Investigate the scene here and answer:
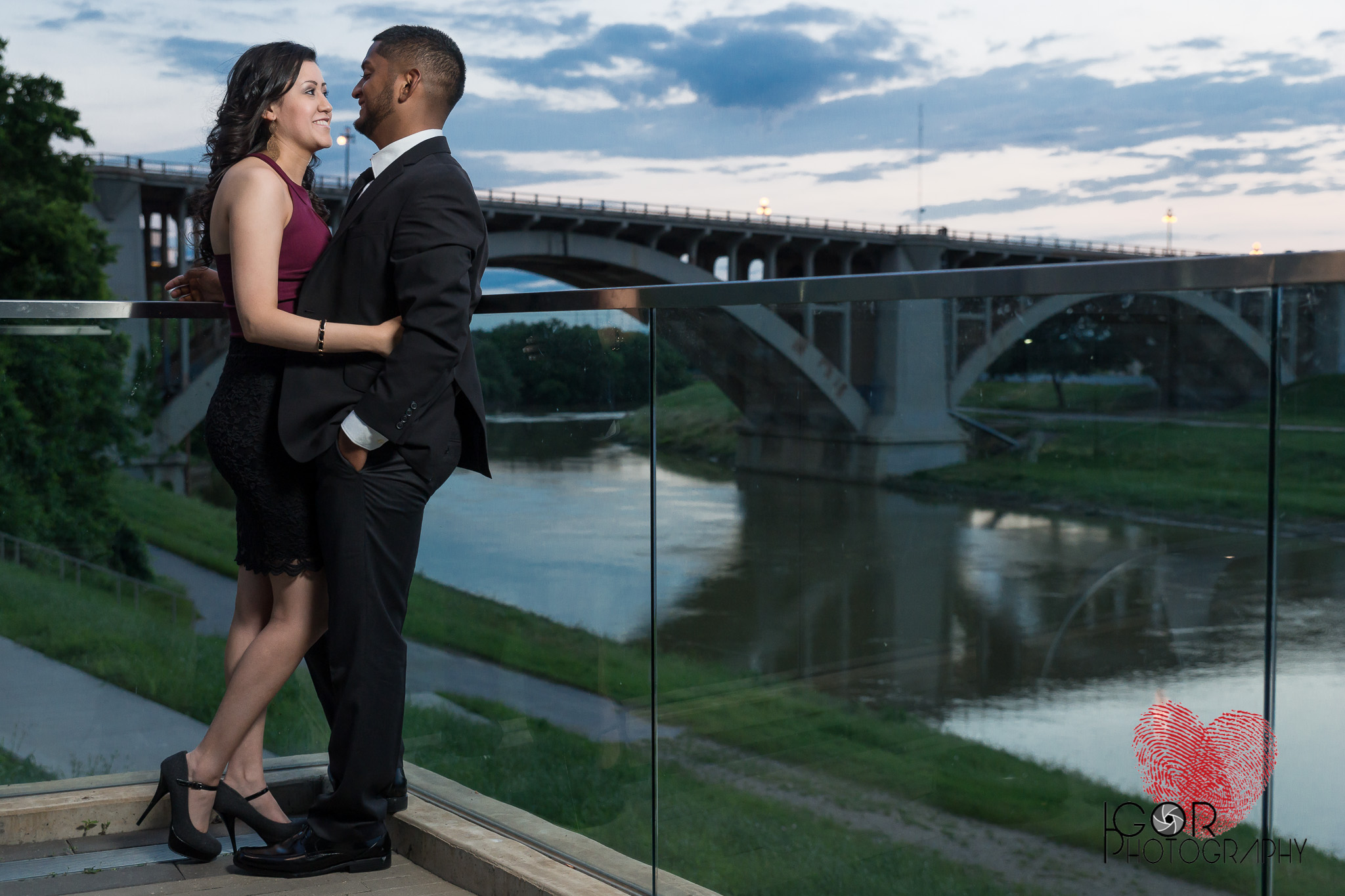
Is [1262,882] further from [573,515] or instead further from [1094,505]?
[573,515]

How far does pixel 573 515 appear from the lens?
3041 mm

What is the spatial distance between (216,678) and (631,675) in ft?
4.97

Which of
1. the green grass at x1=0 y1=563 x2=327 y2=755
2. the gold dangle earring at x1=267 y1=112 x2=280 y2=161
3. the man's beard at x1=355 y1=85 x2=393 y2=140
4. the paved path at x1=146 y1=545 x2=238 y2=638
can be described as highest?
the man's beard at x1=355 y1=85 x2=393 y2=140

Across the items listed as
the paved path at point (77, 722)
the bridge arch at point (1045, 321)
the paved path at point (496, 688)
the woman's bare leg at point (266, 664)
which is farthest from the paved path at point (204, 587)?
the bridge arch at point (1045, 321)

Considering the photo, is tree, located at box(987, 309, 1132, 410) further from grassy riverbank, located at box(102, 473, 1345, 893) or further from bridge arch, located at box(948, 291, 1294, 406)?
grassy riverbank, located at box(102, 473, 1345, 893)

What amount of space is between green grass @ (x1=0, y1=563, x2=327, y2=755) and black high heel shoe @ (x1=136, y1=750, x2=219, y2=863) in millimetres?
677

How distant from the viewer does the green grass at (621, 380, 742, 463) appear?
2.60 meters

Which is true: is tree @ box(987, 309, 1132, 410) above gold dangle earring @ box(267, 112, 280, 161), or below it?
below

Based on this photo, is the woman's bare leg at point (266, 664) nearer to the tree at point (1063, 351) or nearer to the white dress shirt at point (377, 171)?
the white dress shirt at point (377, 171)

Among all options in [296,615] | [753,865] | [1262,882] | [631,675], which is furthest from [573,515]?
[1262,882]

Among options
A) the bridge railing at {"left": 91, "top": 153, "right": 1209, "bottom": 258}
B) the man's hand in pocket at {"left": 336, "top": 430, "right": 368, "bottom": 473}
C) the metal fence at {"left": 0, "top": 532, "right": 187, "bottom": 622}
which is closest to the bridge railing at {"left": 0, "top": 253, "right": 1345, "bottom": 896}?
the metal fence at {"left": 0, "top": 532, "right": 187, "bottom": 622}

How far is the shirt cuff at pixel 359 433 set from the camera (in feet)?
7.66

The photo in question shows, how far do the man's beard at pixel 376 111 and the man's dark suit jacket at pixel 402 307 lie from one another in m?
0.11

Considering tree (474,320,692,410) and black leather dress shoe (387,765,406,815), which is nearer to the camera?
tree (474,320,692,410)
